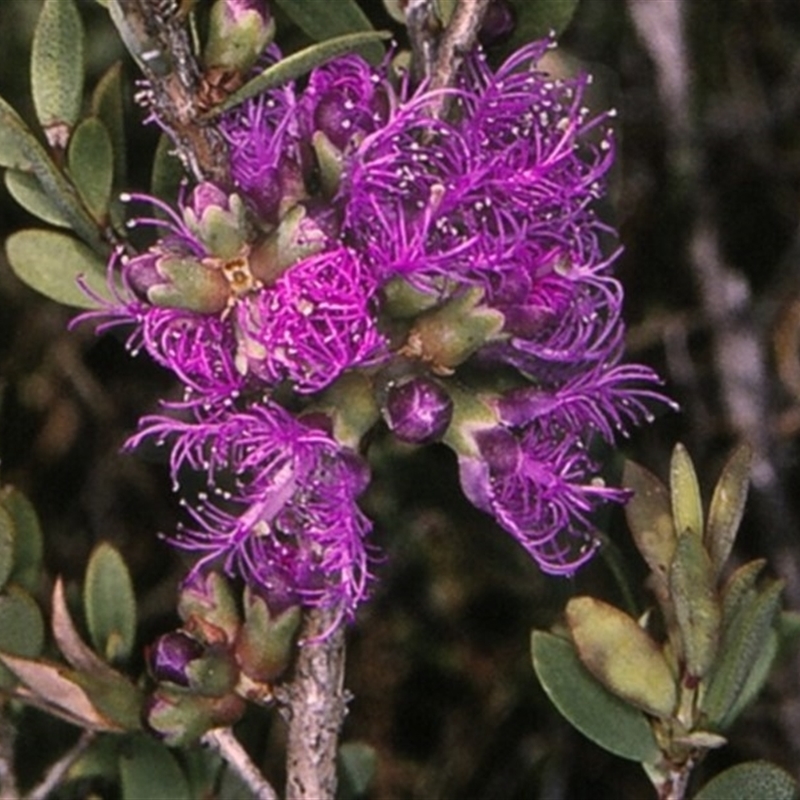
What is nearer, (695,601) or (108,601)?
(695,601)

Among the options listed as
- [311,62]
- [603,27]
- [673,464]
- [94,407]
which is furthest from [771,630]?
[94,407]

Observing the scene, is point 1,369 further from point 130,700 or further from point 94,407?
point 130,700

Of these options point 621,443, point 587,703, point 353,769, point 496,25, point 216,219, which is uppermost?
point 216,219

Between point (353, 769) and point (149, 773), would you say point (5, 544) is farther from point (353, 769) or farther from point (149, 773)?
point (353, 769)

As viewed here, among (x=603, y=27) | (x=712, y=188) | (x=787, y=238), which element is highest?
(x=603, y=27)

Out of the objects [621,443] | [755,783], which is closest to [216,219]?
[755,783]

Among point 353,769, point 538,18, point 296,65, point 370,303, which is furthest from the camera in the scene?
point 353,769

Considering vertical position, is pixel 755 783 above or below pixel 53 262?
below
